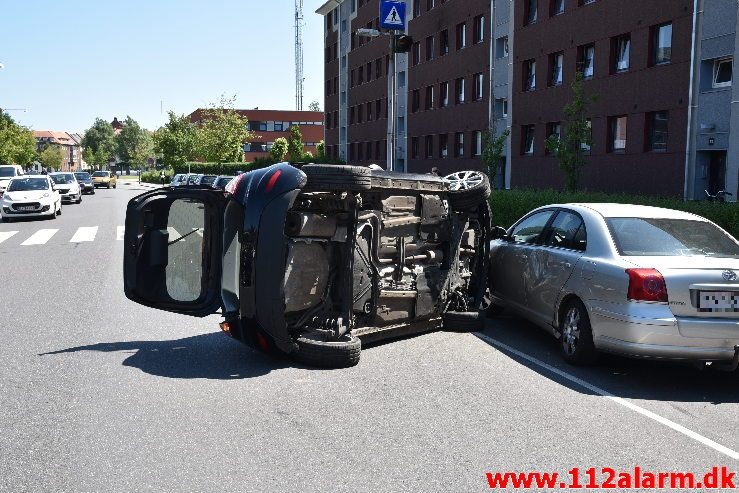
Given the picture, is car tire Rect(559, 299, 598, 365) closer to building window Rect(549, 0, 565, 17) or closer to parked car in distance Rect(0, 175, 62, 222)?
parked car in distance Rect(0, 175, 62, 222)

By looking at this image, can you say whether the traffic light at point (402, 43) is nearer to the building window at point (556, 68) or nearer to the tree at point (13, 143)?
the building window at point (556, 68)

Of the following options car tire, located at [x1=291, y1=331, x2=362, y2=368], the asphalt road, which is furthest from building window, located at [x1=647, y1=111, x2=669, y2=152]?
car tire, located at [x1=291, y1=331, x2=362, y2=368]

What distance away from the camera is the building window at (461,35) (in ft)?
139

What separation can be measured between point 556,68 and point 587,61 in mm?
2477

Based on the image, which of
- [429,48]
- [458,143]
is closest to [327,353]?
[458,143]

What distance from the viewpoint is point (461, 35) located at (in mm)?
43219

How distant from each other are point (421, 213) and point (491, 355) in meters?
1.66

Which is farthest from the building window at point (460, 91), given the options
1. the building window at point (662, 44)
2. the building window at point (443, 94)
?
the building window at point (662, 44)

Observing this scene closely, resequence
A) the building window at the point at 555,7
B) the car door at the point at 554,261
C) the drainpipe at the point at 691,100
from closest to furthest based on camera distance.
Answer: the car door at the point at 554,261 → the drainpipe at the point at 691,100 → the building window at the point at 555,7

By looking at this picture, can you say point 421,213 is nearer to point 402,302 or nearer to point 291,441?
point 402,302

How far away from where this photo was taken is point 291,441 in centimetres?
481

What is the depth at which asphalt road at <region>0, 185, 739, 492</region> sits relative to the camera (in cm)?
433

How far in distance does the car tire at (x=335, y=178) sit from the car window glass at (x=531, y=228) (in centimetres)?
225

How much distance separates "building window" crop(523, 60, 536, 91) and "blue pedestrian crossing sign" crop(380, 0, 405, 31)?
18.1m
